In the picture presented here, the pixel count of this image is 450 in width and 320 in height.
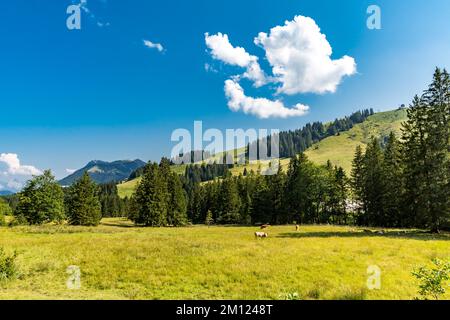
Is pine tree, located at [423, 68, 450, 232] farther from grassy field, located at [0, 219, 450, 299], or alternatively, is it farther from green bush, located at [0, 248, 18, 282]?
green bush, located at [0, 248, 18, 282]

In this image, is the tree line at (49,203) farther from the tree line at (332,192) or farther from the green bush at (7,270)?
the green bush at (7,270)

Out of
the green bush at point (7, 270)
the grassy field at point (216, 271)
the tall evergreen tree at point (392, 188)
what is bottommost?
the grassy field at point (216, 271)

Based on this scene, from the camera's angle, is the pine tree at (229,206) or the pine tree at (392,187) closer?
the pine tree at (392,187)

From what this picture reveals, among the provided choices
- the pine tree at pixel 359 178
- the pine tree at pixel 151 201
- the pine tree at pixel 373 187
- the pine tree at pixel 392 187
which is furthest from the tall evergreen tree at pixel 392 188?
the pine tree at pixel 151 201

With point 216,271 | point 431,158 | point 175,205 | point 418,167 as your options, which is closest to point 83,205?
point 175,205

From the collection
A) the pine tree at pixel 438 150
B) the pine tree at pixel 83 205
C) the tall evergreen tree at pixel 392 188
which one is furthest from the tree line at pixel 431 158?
the pine tree at pixel 83 205

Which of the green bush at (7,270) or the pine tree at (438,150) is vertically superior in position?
the pine tree at (438,150)

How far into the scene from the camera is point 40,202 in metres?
73.1

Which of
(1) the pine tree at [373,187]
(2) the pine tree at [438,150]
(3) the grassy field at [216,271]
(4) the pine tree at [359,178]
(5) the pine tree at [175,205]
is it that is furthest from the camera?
(5) the pine tree at [175,205]

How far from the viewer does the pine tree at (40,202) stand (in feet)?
240

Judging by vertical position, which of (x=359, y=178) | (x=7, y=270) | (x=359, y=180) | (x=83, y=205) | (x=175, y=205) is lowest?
(x=7, y=270)

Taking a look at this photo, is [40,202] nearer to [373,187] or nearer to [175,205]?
[175,205]

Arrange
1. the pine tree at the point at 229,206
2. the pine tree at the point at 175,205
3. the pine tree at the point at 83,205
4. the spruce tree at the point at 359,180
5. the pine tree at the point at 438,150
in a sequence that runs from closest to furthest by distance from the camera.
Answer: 1. the pine tree at the point at 438,150
2. the pine tree at the point at 83,205
3. the spruce tree at the point at 359,180
4. the pine tree at the point at 175,205
5. the pine tree at the point at 229,206
